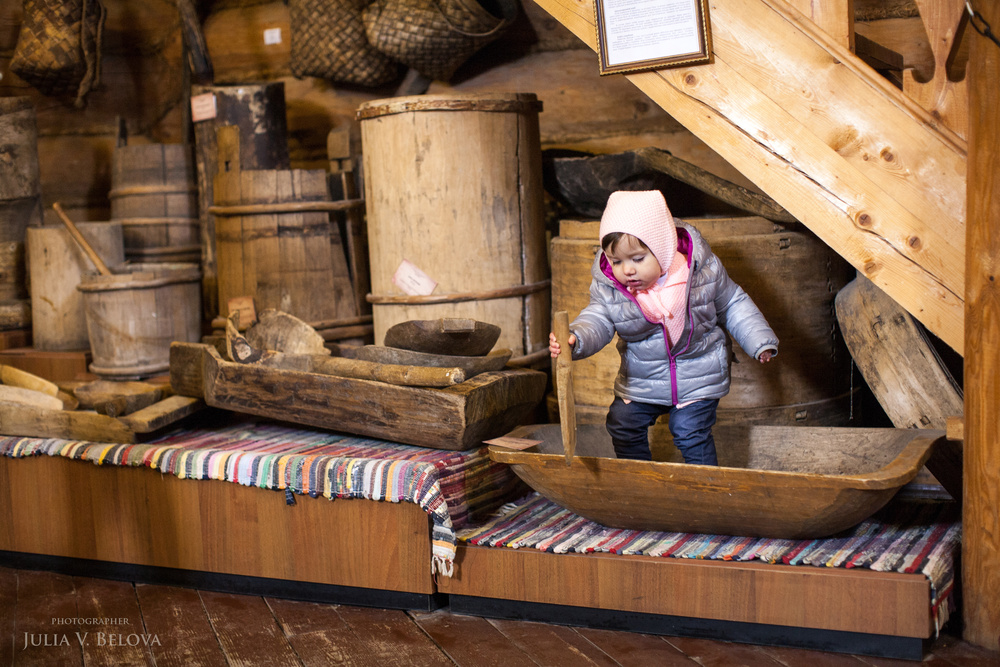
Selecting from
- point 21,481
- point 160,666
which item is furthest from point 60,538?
point 160,666

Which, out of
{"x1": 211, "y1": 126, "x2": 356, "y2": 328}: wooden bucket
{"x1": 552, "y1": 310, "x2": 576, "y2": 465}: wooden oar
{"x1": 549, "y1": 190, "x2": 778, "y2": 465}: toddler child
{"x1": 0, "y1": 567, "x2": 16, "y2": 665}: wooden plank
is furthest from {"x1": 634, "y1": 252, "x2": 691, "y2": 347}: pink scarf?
{"x1": 0, "y1": 567, "x2": 16, "y2": 665}: wooden plank

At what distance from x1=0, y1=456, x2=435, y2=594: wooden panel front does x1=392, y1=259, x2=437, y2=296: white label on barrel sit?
1.04 m

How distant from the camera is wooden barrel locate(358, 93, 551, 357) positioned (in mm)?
3656

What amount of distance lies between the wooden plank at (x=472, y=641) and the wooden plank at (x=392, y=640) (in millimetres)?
32

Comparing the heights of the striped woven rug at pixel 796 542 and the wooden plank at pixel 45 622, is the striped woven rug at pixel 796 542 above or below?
above

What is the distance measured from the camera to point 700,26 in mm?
2787

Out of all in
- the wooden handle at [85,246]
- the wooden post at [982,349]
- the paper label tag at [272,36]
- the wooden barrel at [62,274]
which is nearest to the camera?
the wooden post at [982,349]

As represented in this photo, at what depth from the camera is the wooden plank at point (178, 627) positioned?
8.77ft

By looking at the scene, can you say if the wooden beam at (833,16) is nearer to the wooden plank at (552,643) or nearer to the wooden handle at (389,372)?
the wooden handle at (389,372)

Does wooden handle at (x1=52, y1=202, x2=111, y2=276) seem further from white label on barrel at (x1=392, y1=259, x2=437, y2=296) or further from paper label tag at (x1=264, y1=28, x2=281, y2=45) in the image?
paper label tag at (x1=264, y1=28, x2=281, y2=45)

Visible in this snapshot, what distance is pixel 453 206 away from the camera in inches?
145

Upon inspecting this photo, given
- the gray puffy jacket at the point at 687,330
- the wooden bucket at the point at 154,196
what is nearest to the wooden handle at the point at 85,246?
the wooden bucket at the point at 154,196

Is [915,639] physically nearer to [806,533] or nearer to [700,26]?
[806,533]

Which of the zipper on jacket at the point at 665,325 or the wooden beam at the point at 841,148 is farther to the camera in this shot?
the zipper on jacket at the point at 665,325
